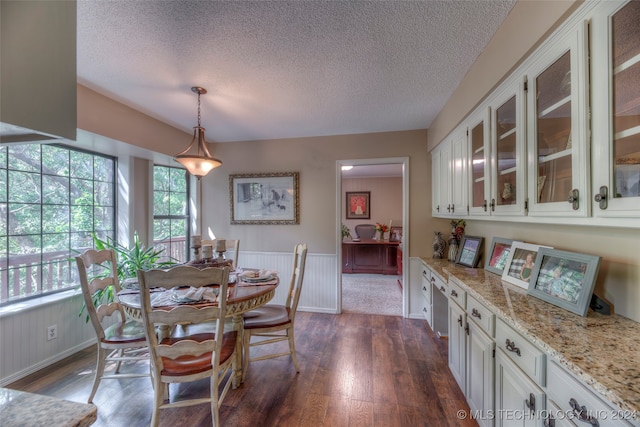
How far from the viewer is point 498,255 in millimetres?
2113

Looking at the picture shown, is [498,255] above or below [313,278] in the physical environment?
above

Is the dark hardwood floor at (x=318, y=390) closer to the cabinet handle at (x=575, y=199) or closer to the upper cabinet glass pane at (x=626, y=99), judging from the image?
the cabinet handle at (x=575, y=199)

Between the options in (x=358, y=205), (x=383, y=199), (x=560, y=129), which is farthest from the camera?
(x=358, y=205)

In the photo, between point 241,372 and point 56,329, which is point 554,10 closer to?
point 241,372

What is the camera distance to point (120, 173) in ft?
10.9

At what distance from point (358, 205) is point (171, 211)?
485 cm

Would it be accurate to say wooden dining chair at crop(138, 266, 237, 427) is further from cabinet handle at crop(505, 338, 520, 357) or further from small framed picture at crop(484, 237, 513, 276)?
small framed picture at crop(484, 237, 513, 276)

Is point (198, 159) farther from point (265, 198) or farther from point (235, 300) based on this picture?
point (265, 198)

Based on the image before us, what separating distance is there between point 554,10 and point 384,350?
2.80 meters

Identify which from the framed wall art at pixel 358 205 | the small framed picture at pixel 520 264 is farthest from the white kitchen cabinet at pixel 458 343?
the framed wall art at pixel 358 205

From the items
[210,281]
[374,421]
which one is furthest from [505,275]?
[210,281]

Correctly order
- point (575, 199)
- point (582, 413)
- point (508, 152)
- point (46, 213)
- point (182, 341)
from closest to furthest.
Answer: point (582, 413) → point (575, 199) → point (182, 341) → point (508, 152) → point (46, 213)

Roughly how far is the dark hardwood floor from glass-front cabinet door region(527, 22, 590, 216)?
5.16 feet

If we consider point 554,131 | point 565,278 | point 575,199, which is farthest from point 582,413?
point 554,131
